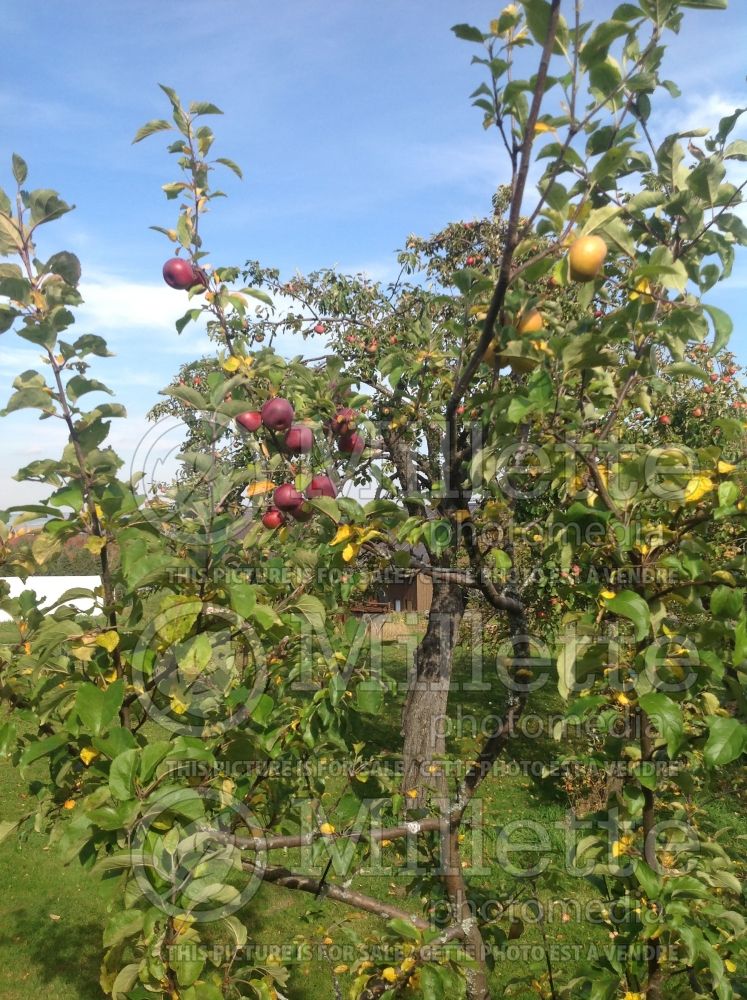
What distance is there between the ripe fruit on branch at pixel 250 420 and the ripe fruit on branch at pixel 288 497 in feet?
0.99

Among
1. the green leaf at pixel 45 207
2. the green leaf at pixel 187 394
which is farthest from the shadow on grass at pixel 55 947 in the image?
the green leaf at pixel 45 207

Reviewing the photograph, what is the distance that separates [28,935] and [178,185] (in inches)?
226

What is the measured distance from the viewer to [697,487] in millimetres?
1700

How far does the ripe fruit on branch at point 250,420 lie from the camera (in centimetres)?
250

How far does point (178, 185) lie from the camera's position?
8.01ft

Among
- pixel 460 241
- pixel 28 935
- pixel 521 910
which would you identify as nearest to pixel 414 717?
pixel 28 935

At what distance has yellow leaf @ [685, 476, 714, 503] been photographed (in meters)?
1.70

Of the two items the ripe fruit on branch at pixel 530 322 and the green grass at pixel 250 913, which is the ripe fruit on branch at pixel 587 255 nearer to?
the ripe fruit on branch at pixel 530 322

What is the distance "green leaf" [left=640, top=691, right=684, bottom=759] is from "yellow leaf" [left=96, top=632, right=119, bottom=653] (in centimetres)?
135

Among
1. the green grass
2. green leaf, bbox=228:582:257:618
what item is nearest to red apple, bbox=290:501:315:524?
green leaf, bbox=228:582:257:618

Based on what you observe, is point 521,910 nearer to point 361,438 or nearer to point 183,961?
point 183,961

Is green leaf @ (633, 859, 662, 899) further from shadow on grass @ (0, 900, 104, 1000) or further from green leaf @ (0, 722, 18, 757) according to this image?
shadow on grass @ (0, 900, 104, 1000)

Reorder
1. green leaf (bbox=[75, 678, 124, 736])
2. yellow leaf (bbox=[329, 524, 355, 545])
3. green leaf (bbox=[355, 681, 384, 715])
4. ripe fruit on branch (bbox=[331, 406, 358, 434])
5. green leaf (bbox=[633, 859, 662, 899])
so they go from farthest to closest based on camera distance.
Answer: ripe fruit on branch (bbox=[331, 406, 358, 434]) < green leaf (bbox=[355, 681, 384, 715]) < yellow leaf (bbox=[329, 524, 355, 545]) < green leaf (bbox=[633, 859, 662, 899]) < green leaf (bbox=[75, 678, 124, 736])

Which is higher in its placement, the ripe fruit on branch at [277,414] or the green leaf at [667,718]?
the ripe fruit on branch at [277,414]
